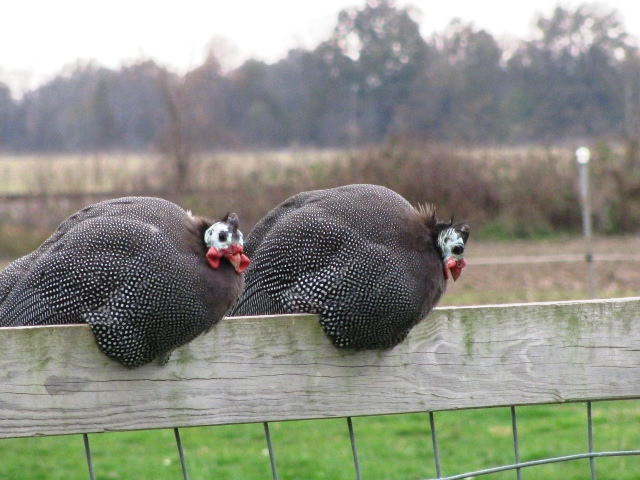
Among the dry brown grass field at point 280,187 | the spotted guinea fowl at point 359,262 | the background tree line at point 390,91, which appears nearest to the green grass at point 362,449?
the spotted guinea fowl at point 359,262

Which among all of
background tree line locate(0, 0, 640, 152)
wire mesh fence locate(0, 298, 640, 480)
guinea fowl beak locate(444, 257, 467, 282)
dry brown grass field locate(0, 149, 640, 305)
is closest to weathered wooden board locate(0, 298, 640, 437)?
wire mesh fence locate(0, 298, 640, 480)

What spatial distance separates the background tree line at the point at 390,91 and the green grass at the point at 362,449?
1553cm

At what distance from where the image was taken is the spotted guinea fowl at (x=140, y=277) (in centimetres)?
194

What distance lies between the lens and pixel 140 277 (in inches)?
80.5

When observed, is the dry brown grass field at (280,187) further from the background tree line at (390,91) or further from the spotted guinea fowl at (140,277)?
the spotted guinea fowl at (140,277)

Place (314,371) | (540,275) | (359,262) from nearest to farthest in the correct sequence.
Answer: (314,371) < (359,262) < (540,275)

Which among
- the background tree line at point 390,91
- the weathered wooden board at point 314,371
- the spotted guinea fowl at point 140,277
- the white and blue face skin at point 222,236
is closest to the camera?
the weathered wooden board at point 314,371

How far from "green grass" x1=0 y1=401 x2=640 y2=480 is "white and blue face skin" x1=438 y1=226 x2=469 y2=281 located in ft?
8.32

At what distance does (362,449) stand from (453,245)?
322 centimetres

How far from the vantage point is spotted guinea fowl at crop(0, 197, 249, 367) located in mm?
1941

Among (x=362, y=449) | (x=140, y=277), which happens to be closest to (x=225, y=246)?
(x=140, y=277)

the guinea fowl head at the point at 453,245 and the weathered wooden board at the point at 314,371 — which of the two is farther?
the guinea fowl head at the point at 453,245

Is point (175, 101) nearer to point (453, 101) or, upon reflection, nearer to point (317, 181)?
point (317, 181)

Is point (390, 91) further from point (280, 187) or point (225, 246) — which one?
point (225, 246)
